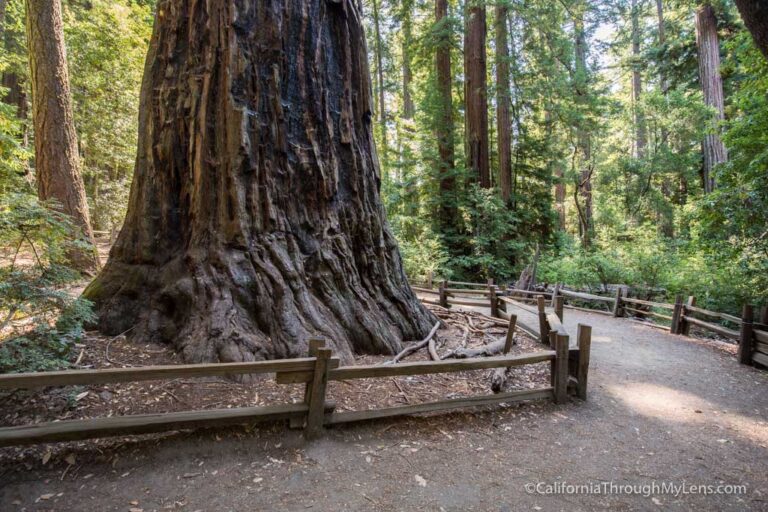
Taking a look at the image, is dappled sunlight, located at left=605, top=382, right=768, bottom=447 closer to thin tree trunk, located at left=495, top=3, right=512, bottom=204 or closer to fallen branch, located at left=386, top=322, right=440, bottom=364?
fallen branch, located at left=386, top=322, right=440, bottom=364

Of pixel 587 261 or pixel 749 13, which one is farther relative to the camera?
pixel 587 261

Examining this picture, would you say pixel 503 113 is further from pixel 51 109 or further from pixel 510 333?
pixel 51 109

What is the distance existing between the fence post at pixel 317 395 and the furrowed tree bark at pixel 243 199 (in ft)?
3.32

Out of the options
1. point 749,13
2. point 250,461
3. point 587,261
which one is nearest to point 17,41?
point 250,461

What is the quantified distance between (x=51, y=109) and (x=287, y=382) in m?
8.34

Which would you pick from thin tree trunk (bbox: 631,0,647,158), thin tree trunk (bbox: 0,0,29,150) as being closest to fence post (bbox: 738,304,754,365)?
thin tree trunk (bbox: 631,0,647,158)

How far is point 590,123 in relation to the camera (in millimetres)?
17656

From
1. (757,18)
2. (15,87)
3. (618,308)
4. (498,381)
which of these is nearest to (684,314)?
(618,308)

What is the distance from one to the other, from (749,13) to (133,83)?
19189mm

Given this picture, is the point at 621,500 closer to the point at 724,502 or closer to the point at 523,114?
the point at 724,502

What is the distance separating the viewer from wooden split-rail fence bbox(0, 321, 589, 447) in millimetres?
2826

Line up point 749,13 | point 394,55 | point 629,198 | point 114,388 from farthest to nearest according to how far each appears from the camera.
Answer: point 394,55 → point 629,198 → point 114,388 → point 749,13

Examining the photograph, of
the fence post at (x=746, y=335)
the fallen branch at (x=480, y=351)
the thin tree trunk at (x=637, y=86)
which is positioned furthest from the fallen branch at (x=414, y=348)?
the thin tree trunk at (x=637, y=86)

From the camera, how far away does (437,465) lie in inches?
132
